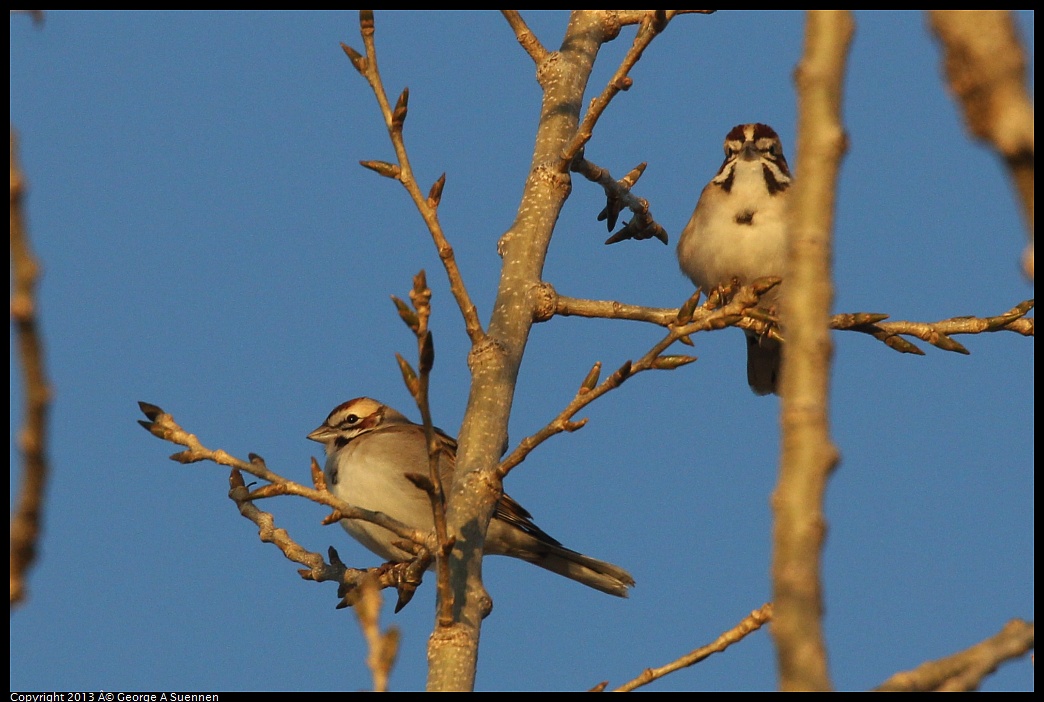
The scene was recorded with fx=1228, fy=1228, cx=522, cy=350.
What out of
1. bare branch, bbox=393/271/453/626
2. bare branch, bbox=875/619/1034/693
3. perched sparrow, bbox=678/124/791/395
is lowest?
bare branch, bbox=875/619/1034/693

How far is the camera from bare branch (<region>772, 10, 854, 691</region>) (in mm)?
1785

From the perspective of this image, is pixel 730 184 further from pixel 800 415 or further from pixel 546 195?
pixel 800 415

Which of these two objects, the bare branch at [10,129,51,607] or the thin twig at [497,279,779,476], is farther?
the thin twig at [497,279,779,476]

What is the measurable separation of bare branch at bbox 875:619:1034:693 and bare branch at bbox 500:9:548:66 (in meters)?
4.53

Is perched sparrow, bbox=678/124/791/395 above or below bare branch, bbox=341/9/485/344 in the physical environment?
above

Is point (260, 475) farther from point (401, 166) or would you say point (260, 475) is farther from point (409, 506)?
point (409, 506)

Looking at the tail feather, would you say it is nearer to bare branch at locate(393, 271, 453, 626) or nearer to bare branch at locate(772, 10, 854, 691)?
bare branch at locate(393, 271, 453, 626)

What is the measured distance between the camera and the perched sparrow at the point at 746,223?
297 inches

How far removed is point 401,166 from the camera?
15.8 ft

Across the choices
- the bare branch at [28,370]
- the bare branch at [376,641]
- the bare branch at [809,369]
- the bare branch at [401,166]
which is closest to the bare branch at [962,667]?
the bare branch at [809,369]

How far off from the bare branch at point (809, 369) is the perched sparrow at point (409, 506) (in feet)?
17.7

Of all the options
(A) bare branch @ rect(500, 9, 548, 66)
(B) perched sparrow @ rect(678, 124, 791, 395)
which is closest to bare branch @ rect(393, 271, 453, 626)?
(A) bare branch @ rect(500, 9, 548, 66)

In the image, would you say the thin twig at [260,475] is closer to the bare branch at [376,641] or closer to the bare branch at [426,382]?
the bare branch at [426,382]
